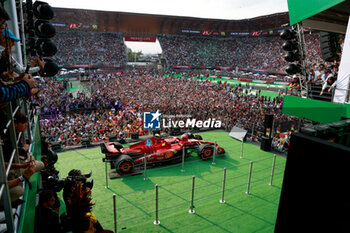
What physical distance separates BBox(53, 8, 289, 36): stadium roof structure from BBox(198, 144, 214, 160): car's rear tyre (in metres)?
47.6

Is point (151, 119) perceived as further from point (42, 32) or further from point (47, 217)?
point (47, 217)

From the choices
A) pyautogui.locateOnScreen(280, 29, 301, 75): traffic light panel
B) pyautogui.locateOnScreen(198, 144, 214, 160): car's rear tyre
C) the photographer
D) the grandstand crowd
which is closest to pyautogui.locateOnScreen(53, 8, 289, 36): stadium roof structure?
the grandstand crowd

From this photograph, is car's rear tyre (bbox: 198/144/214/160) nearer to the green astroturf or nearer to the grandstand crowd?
the green astroturf

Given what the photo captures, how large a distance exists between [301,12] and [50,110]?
21900 millimetres

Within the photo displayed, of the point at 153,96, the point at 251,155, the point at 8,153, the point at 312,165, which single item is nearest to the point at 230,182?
the point at 251,155

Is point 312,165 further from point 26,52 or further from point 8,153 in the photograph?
point 26,52

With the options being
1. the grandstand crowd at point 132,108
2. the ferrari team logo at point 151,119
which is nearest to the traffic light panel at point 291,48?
the grandstand crowd at point 132,108

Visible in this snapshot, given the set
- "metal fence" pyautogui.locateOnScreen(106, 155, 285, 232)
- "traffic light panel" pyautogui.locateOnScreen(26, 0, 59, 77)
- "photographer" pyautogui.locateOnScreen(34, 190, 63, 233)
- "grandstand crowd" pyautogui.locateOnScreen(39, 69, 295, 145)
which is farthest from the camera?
"grandstand crowd" pyautogui.locateOnScreen(39, 69, 295, 145)

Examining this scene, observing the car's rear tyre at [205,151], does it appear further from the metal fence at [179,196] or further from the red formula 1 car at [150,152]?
the metal fence at [179,196]

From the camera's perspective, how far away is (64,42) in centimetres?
5047

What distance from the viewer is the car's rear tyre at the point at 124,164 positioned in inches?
356

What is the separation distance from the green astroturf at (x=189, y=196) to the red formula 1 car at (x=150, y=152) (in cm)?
41

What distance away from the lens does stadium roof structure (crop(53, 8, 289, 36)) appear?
48.7 m

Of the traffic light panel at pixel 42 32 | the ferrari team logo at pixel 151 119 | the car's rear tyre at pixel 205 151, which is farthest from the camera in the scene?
the ferrari team logo at pixel 151 119
